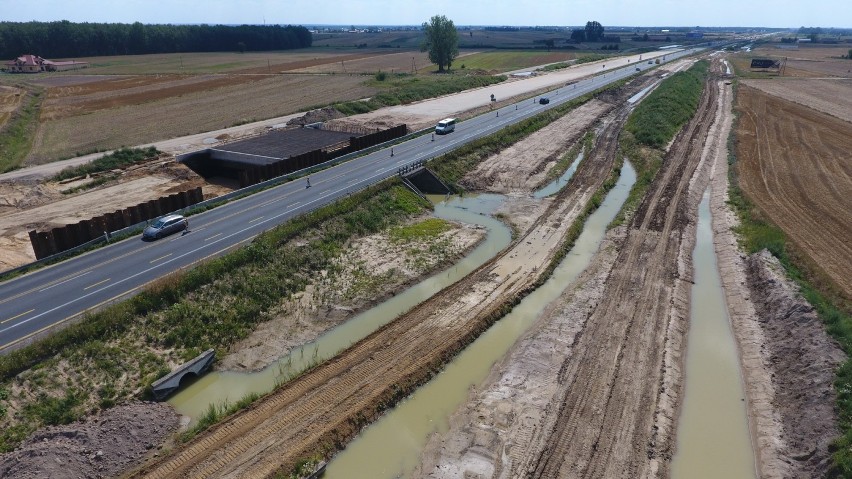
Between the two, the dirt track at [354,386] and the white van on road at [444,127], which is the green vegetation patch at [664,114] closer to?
the white van on road at [444,127]

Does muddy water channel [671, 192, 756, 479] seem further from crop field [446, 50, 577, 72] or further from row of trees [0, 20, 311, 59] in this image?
row of trees [0, 20, 311, 59]

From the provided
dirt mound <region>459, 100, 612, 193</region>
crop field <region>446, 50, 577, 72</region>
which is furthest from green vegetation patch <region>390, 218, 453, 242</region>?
crop field <region>446, 50, 577, 72</region>

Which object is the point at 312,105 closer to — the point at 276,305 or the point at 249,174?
the point at 249,174

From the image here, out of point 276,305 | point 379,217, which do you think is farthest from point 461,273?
point 276,305

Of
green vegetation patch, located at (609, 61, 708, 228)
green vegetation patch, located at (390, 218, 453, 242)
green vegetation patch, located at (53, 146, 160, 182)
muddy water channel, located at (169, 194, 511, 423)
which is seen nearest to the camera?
muddy water channel, located at (169, 194, 511, 423)

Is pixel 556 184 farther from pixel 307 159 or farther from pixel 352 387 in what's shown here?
pixel 352 387
